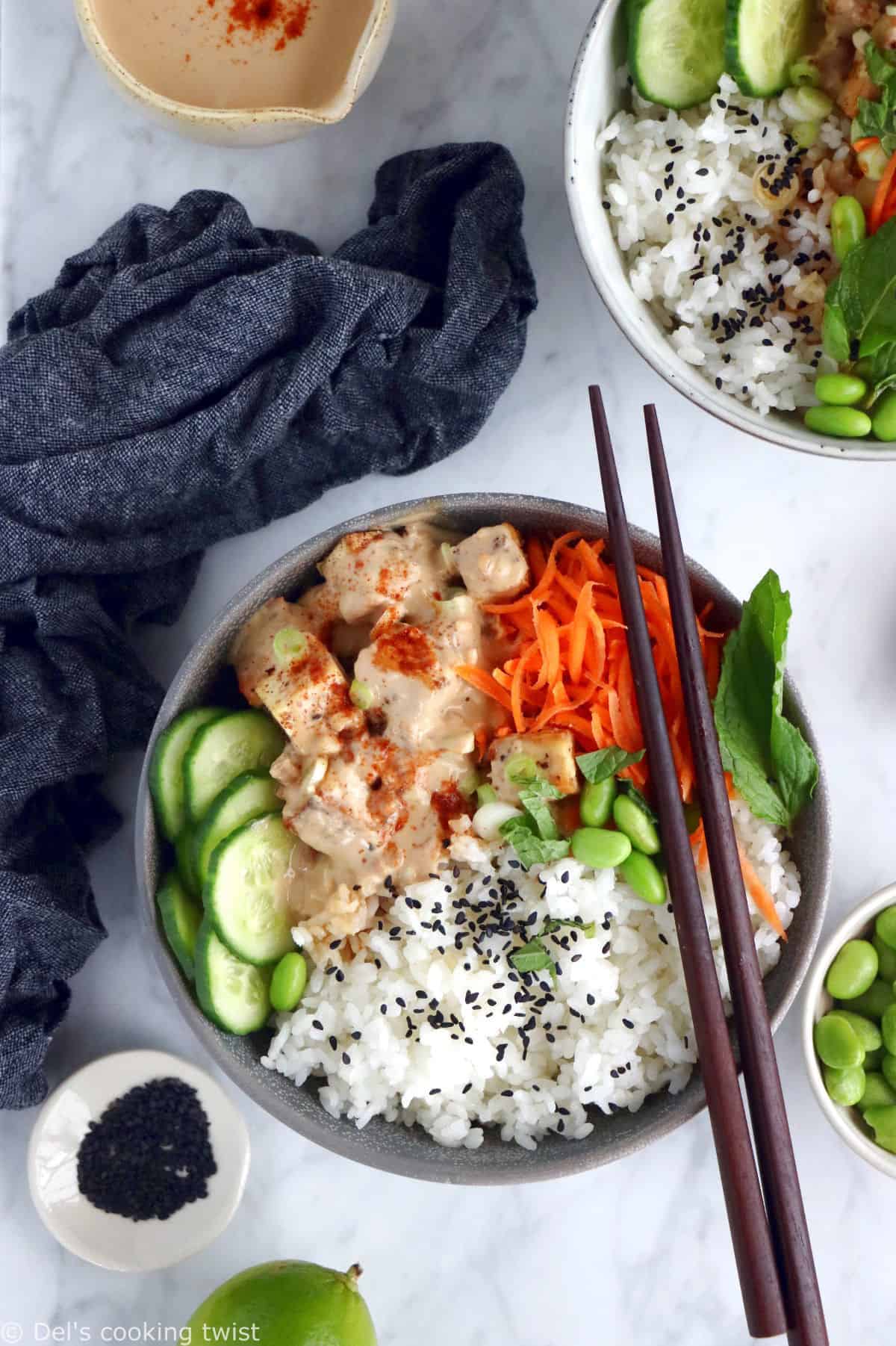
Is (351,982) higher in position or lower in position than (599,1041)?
higher

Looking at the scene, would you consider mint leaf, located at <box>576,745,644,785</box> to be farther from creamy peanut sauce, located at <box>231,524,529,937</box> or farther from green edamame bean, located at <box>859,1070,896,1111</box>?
green edamame bean, located at <box>859,1070,896,1111</box>

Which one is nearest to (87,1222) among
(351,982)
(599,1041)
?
(351,982)

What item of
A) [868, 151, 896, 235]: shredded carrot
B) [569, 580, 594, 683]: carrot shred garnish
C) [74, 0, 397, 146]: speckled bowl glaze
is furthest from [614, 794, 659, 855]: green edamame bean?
[74, 0, 397, 146]: speckled bowl glaze

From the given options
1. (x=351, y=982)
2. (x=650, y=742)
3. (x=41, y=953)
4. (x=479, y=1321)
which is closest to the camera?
(x=650, y=742)

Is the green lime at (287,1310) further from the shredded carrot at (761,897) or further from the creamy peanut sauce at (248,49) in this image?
the creamy peanut sauce at (248,49)

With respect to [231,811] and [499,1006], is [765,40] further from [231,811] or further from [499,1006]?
[499,1006]

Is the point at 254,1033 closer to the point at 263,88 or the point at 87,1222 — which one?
A: the point at 87,1222

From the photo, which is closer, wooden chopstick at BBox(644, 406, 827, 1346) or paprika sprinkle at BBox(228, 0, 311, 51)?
wooden chopstick at BBox(644, 406, 827, 1346)
